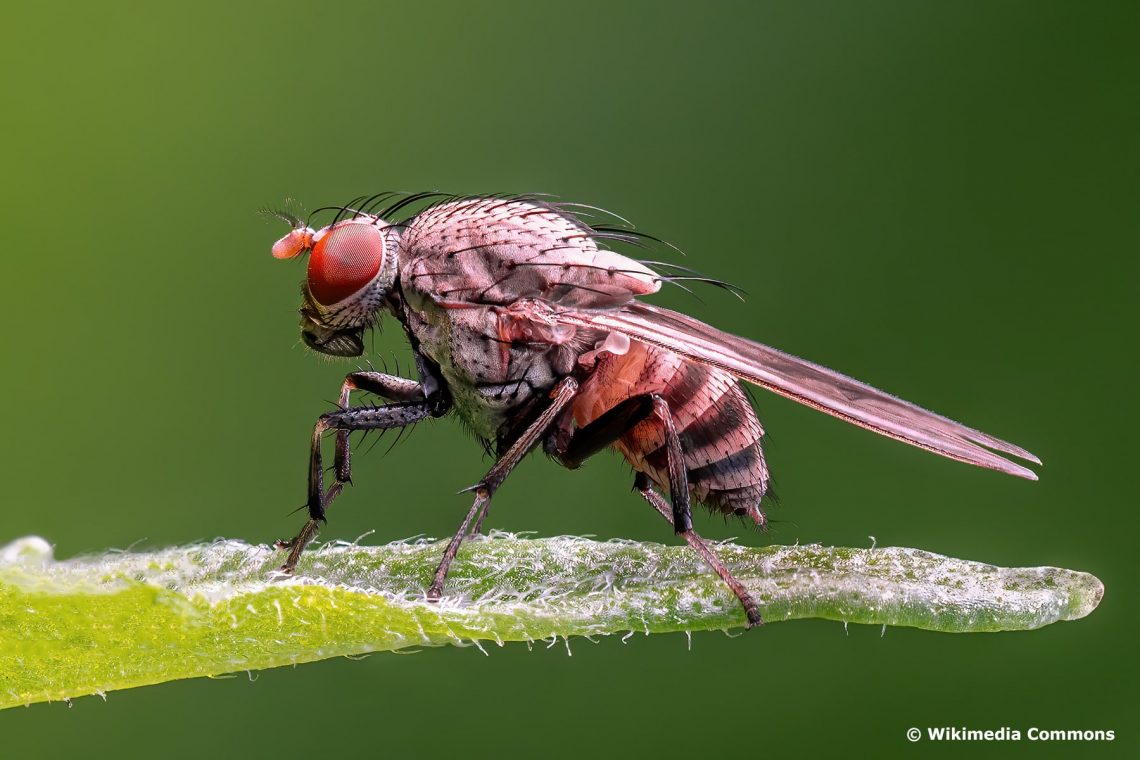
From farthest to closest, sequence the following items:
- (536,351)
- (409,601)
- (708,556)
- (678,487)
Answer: (536,351) < (678,487) < (708,556) < (409,601)

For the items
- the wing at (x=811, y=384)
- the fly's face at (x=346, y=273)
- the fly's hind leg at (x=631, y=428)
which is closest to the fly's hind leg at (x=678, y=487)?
the fly's hind leg at (x=631, y=428)

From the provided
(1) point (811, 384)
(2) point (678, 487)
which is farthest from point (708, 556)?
(1) point (811, 384)

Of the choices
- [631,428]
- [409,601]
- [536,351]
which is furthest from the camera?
[536,351]

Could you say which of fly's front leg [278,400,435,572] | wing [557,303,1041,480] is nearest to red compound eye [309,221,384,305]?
fly's front leg [278,400,435,572]

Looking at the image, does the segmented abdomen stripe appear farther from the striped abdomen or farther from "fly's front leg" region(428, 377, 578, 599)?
"fly's front leg" region(428, 377, 578, 599)

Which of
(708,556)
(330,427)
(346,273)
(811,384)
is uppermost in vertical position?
(346,273)

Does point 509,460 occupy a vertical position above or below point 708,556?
above

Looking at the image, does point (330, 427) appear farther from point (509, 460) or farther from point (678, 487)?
point (678, 487)
